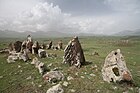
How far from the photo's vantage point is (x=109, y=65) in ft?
71.3

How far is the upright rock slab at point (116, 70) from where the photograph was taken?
19.5m

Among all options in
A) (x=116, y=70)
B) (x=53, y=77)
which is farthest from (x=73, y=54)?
(x=116, y=70)

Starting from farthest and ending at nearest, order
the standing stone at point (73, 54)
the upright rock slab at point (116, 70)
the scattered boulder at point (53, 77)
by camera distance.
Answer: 1. the standing stone at point (73, 54)
2. the scattered boulder at point (53, 77)
3. the upright rock slab at point (116, 70)

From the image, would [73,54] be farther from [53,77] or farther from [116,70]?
[116,70]

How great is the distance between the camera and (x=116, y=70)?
2061 cm

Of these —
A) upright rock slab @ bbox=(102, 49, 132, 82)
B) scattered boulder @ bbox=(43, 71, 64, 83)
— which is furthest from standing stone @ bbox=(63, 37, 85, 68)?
scattered boulder @ bbox=(43, 71, 64, 83)

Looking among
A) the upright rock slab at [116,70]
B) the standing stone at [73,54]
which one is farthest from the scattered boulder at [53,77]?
the standing stone at [73,54]

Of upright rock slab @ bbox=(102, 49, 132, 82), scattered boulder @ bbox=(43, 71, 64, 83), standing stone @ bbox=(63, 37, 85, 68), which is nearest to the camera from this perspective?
upright rock slab @ bbox=(102, 49, 132, 82)

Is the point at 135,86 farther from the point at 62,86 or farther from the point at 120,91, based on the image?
the point at 62,86

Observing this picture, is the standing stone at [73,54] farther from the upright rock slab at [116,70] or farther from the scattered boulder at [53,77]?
the scattered boulder at [53,77]

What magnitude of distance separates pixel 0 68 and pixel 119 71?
58.7ft

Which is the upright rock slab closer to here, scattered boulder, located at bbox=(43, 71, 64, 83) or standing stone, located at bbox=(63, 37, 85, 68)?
scattered boulder, located at bbox=(43, 71, 64, 83)

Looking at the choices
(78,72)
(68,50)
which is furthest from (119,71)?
(68,50)

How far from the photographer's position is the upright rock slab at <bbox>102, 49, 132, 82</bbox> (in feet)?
63.9
